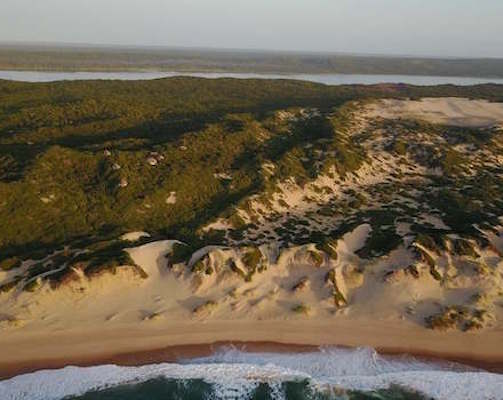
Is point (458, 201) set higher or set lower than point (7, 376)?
higher

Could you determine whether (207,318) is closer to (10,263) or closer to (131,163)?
(10,263)

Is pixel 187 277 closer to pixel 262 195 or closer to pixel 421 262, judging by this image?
pixel 262 195

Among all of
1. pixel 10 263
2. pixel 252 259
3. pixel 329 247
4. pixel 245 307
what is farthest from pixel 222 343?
pixel 10 263

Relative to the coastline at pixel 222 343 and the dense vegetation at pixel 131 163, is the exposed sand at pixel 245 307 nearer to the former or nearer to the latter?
the coastline at pixel 222 343

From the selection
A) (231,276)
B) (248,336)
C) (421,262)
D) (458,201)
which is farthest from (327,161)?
(248,336)

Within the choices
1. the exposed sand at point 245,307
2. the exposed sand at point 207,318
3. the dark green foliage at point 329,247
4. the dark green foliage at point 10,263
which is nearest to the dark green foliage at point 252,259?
the exposed sand at point 245,307

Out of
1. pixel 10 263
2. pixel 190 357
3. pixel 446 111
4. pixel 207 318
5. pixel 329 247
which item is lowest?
pixel 190 357
